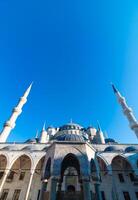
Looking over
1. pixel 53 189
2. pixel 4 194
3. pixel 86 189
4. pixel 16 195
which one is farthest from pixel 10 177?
pixel 86 189

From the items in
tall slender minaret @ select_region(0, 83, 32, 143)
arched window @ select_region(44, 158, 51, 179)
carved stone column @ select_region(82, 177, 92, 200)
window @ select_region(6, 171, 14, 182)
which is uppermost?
tall slender minaret @ select_region(0, 83, 32, 143)

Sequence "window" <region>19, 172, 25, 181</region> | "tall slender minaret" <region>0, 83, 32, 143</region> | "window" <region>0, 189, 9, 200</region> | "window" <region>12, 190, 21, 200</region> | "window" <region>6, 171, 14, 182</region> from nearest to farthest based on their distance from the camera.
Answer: "window" <region>0, 189, 9, 200</region> → "window" <region>12, 190, 21, 200</region> → "window" <region>6, 171, 14, 182</region> → "window" <region>19, 172, 25, 181</region> → "tall slender minaret" <region>0, 83, 32, 143</region>

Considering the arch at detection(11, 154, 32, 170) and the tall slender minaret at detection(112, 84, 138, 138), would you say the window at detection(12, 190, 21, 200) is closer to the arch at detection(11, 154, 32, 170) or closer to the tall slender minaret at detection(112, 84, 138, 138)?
the arch at detection(11, 154, 32, 170)

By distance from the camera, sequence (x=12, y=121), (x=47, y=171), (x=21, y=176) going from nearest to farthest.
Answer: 1. (x=47, y=171)
2. (x=21, y=176)
3. (x=12, y=121)

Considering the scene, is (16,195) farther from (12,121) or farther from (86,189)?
(86,189)

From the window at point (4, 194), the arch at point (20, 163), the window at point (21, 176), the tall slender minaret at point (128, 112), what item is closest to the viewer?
the window at point (4, 194)

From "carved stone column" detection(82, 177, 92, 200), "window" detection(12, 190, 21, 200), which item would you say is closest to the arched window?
"carved stone column" detection(82, 177, 92, 200)

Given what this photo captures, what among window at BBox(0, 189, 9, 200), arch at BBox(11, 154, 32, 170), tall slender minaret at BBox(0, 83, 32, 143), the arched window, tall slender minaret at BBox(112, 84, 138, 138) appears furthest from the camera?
tall slender minaret at BBox(112, 84, 138, 138)

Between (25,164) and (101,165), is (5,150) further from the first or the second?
(101,165)

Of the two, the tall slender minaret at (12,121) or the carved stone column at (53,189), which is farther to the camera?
the tall slender minaret at (12,121)

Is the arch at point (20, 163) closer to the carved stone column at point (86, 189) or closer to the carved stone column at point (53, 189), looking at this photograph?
the carved stone column at point (53, 189)

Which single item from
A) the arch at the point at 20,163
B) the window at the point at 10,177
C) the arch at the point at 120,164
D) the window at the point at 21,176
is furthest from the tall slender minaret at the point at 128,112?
the window at the point at 10,177

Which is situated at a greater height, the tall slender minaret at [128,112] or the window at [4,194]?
the tall slender minaret at [128,112]

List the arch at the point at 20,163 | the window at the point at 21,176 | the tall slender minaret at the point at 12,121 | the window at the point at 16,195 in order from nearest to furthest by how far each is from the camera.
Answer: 1. the window at the point at 16,195
2. the window at the point at 21,176
3. the arch at the point at 20,163
4. the tall slender minaret at the point at 12,121
